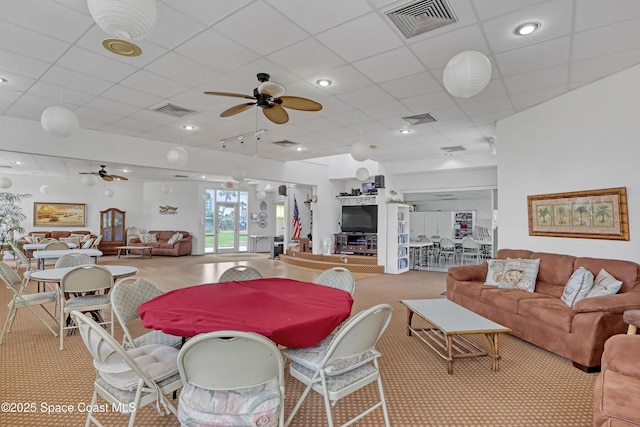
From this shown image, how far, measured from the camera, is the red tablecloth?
186cm

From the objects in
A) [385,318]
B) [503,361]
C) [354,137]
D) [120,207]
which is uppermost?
[354,137]

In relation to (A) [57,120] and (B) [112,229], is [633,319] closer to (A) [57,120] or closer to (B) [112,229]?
(A) [57,120]

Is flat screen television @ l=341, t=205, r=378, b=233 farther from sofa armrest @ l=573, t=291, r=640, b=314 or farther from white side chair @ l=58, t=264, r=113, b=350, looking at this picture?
white side chair @ l=58, t=264, r=113, b=350

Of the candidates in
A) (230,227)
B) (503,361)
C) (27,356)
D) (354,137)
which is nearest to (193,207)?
(230,227)

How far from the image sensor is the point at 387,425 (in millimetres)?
2010

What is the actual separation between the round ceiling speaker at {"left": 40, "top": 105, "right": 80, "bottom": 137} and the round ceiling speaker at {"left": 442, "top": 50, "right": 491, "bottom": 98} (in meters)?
3.78

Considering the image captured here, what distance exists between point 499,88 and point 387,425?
13.1 feet

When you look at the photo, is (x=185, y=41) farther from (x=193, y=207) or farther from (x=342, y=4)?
(x=193, y=207)

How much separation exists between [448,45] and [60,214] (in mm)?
14368

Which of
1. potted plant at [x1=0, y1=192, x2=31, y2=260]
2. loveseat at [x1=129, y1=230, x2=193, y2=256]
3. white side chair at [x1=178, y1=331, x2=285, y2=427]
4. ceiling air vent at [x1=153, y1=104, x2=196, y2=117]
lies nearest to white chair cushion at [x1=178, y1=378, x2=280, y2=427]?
white side chair at [x1=178, y1=331, x2=285, y2=427]

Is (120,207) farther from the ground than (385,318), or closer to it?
farther from the ground

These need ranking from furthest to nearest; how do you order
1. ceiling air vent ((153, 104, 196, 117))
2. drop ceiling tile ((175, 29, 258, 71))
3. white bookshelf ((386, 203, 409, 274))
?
white bookshelf ((386, 203, 409, 274)) → ceiling air vent ((153, 104, 196, 117)) → drop ceiling tile ((175, 29, 258, 71))

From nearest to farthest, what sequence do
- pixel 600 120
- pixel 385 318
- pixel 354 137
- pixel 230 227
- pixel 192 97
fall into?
pixel 385 318 → pixel 600 120 → pixel 192 97 → pixel 354 137 → pixel 230 227

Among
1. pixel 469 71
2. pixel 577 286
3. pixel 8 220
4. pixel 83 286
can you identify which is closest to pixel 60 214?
pixel 8 220
